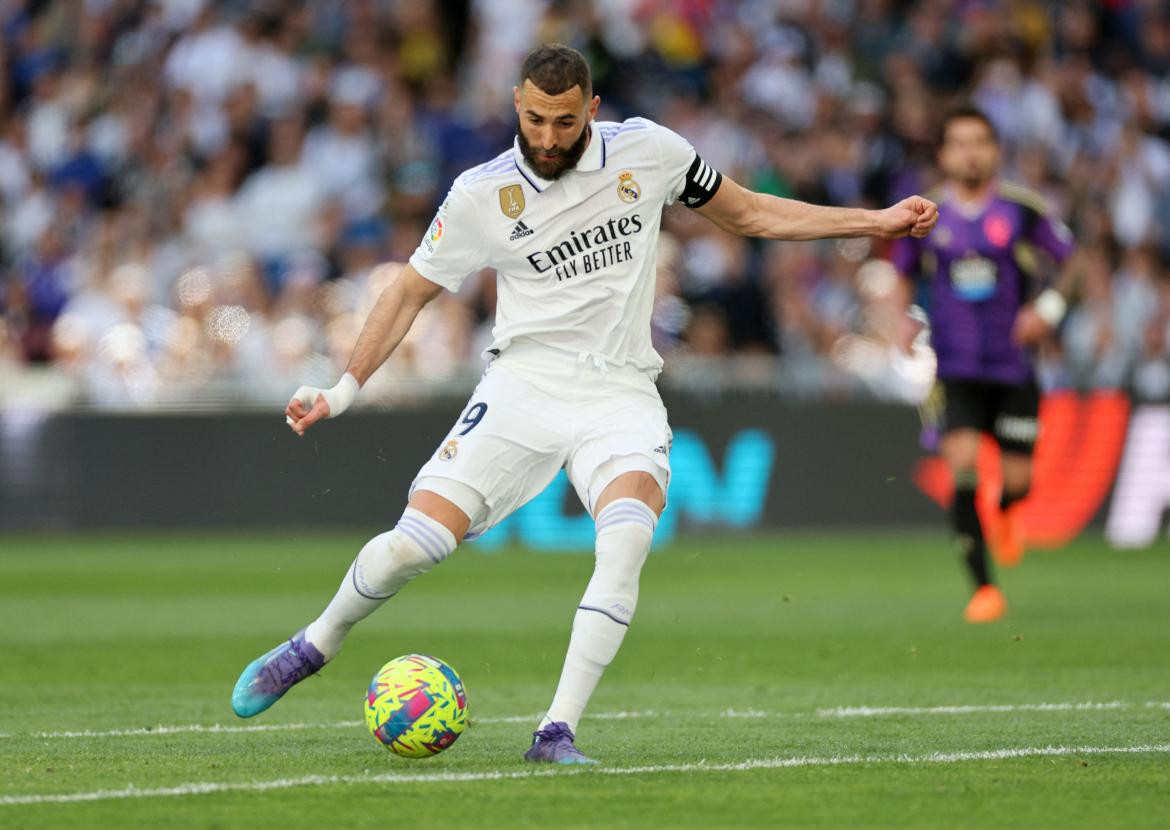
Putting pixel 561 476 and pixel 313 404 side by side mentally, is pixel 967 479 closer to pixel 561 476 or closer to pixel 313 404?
pixel 313 404

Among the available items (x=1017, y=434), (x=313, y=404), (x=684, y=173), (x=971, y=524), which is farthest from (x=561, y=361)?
(x=1017, y=434)

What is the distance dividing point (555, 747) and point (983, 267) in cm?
674

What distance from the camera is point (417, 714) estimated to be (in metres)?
7.11

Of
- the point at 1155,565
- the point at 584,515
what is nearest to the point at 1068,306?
the point at 1155,565

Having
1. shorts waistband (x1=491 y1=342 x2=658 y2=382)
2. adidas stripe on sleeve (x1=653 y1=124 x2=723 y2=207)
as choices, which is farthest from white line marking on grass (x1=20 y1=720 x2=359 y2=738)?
adidas stripe on sleeve (x1=653 y1=124 x2=723 y2=207)

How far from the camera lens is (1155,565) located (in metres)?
16.8

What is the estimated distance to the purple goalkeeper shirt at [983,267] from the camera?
12.8 m

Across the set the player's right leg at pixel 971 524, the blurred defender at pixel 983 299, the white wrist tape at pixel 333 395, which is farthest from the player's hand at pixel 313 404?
the blurred defender at pixel 983 299

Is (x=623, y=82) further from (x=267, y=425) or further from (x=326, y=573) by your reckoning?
(x=326, y=573)

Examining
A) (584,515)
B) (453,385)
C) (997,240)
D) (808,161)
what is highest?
(997,240)

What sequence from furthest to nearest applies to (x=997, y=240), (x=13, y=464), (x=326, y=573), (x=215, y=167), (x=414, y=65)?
(x=414, y=65) < (x=215, y=167) < (x=13, y=464) < (x=326, y=573) < (x=997, y=240)

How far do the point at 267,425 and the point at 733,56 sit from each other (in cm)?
684

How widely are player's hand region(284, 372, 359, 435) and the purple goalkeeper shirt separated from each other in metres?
6.18

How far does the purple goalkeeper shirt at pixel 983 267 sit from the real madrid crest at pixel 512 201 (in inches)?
223
